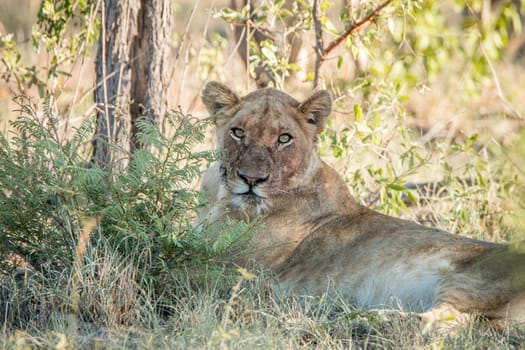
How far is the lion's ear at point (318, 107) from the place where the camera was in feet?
15.5

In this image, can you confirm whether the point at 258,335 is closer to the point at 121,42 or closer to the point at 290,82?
the point at 121,42

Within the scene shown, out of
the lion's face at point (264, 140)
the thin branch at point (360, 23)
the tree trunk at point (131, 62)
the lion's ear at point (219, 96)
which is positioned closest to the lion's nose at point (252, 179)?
the lion's face at point (264, 140)

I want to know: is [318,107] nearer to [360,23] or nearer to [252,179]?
[252,179]

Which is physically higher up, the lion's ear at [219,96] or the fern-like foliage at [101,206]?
the lion's ear at [219,96]

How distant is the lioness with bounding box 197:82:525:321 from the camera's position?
4.29 meters

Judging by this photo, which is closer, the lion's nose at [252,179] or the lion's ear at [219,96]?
the lion's nose at [252,179]

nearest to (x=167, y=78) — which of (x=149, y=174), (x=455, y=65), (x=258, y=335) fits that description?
(x=149, y=174)

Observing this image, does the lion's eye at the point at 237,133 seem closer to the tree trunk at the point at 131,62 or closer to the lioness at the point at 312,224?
the lioness at the point at 312,224

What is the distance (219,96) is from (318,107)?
1.89ft

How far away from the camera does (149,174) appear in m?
4.04

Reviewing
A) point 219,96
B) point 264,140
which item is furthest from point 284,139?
point 219,96

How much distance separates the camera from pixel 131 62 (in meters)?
5.70

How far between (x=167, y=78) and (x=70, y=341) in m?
2.90

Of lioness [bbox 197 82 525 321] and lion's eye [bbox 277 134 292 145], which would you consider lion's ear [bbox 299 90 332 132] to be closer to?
lioness [bbox 197 82 525 321]
